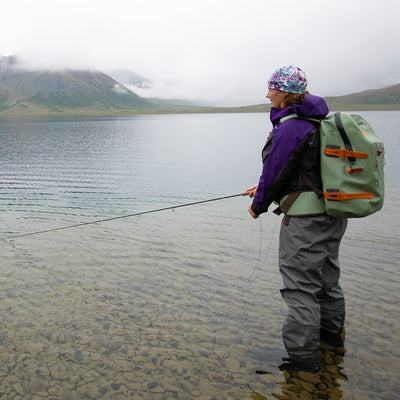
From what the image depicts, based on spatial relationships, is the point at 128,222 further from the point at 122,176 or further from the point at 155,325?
the point at 122,176

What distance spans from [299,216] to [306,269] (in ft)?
2.05

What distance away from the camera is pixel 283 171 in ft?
13.8

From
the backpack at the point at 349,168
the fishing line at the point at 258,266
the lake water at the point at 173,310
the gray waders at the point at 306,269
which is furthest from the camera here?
the fishing line at the point at 258,266

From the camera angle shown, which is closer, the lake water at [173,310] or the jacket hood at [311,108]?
the jacket hood at [311,108]

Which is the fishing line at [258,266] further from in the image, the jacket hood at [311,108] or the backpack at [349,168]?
the jacket hood at [311,108]

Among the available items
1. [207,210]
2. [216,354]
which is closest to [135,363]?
[216,354]

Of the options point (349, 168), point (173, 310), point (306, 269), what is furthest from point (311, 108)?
point (173, 310)

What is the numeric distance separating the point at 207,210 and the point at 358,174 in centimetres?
1090

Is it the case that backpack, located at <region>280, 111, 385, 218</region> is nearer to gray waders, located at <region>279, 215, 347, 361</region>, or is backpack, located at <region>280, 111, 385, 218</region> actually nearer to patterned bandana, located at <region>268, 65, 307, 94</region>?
gray waders, located at <region>279, 215, 347, 361</region>

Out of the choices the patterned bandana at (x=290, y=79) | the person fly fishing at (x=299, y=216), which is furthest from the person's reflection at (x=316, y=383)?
the patterned bandana at (x=290, y=79)

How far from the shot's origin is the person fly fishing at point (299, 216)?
163 inches

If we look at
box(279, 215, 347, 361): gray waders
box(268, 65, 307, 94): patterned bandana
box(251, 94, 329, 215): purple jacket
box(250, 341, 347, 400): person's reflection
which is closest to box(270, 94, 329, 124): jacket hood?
box(251, 94, 329, 215): purple jacket

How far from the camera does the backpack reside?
3.97 metres

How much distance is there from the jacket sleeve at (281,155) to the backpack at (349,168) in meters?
0.27
